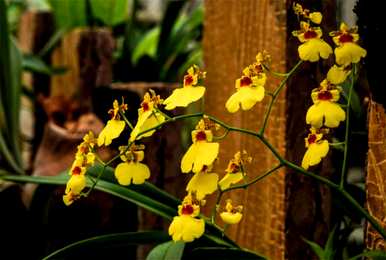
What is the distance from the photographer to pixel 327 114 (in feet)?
2.15

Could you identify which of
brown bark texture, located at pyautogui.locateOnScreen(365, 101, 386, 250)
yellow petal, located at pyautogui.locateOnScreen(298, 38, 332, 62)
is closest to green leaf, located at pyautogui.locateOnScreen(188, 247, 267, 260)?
brown bark texture, located at pyautogui.locateOnScreen(365, 101, 386, 250)

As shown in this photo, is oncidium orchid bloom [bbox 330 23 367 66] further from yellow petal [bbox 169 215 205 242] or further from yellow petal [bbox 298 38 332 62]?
yellow petal [bbox 169 215 205 242]

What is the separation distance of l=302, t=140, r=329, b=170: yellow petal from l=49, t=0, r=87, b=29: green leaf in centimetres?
163

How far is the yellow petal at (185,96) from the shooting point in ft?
2.16

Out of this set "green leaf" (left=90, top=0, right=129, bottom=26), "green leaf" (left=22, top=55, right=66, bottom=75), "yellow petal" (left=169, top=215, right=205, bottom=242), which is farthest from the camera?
"green leaf" (left=90, top=0, right=129, bottom=26)

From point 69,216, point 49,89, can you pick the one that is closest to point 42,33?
point 49,89

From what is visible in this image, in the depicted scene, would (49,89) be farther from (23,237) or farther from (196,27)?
(23,237)

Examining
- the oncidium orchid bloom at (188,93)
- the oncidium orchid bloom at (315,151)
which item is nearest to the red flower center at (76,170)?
the oncidium orchid bloom at (188,93)

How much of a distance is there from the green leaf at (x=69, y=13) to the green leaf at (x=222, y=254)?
1504 millimetres

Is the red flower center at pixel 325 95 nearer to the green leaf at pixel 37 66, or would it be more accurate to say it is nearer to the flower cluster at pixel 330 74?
the flower cluster at pixel 330 74

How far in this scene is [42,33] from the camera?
7.76 ft

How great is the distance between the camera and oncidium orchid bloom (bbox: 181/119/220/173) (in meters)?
0.64

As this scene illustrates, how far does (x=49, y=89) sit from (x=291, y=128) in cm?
149

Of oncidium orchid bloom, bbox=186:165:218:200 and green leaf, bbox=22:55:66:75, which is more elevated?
green leaf, bbox=22:55:66:75
